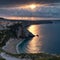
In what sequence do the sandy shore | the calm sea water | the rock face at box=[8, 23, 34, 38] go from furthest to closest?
the rock face at box=[8, 23, 34, 38] < the calm sea water < the sandy shore

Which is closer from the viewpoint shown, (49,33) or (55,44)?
(55,44)

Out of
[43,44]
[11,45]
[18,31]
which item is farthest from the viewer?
[18,31]

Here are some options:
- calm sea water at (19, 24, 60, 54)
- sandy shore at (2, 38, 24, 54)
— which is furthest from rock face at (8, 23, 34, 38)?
sandy shore at (2, 38, 24, 54)

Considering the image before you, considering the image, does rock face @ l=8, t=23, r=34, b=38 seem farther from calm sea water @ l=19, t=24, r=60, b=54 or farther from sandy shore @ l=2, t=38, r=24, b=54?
sandy shore @ l=2, t=38, r=24, b=54

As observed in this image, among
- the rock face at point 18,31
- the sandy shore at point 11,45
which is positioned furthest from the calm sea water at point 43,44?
the rock face at point 18,31

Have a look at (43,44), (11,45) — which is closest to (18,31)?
(43,44)

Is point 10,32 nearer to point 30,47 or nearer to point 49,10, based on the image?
point 30,47

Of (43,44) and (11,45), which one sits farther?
(43,44)

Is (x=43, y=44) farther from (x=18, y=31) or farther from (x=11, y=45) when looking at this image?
(x=18, y=31)

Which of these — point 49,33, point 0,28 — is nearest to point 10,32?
point 0,28

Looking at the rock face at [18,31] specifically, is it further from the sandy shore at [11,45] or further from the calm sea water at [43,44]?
the sandy shore at [11,45]

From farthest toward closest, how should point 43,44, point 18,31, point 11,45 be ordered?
1. point 18,31
2. point 43,44
3. point 11,45
